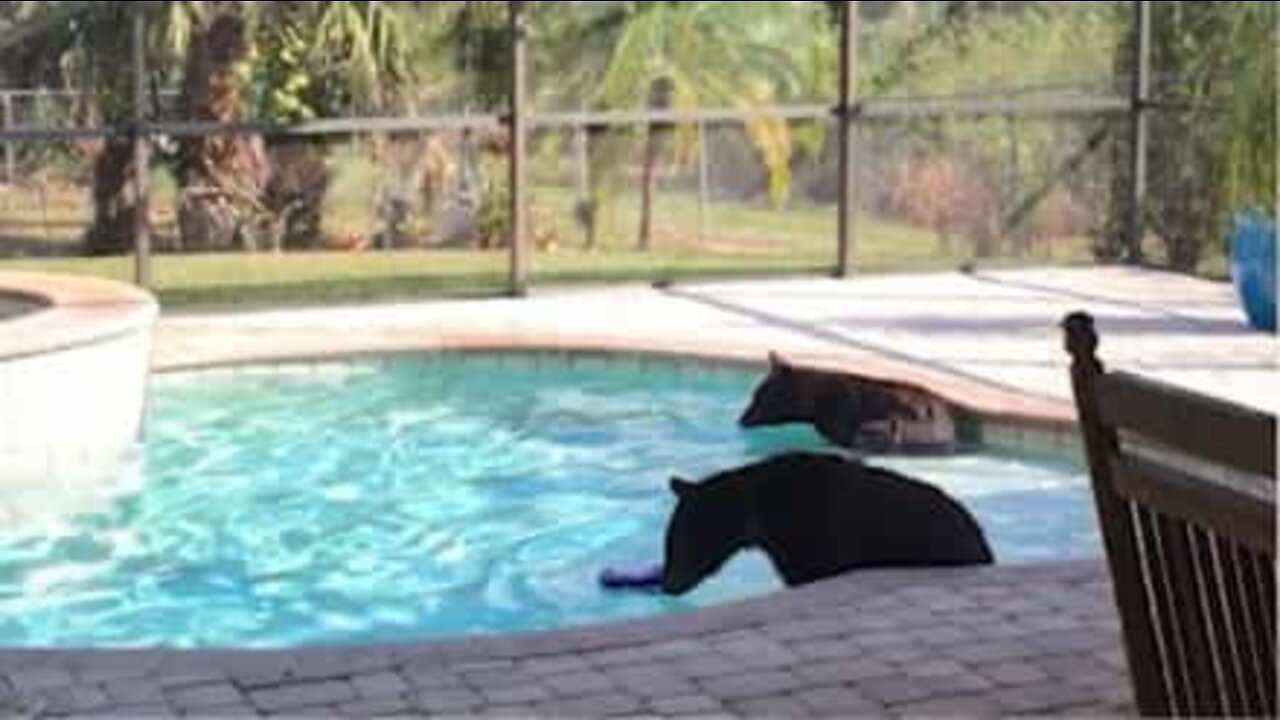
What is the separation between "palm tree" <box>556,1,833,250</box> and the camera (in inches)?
628

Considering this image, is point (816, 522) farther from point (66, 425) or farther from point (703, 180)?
point (703, 180)

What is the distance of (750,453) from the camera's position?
28.5ft

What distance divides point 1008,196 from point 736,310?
9.18 feet

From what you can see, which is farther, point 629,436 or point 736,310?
point 736,310

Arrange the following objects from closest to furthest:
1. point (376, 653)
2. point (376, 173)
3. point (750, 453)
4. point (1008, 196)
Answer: point (376, 653) < point (750, 453) < point (376, 173) < point (1008, 196)

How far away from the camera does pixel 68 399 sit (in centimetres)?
792

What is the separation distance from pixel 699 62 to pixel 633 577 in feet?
35.1

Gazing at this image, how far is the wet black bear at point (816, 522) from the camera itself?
5.57m

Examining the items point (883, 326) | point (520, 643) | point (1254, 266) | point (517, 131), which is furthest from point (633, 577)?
point (517, 131)

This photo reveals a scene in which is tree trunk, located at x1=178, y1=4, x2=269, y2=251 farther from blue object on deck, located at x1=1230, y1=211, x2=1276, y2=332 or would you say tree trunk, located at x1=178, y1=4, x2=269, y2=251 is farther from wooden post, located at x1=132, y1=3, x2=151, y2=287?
blue object on deck, located at x1=1230, y1=211, x2=1276, y2=332

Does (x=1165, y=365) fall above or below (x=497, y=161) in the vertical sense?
below

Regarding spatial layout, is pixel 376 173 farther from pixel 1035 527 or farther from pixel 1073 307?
pixel 1035 527

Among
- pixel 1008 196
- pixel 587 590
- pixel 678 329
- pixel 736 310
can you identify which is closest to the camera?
pixel 587 590

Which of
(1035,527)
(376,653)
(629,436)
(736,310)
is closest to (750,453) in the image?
(629,436)
